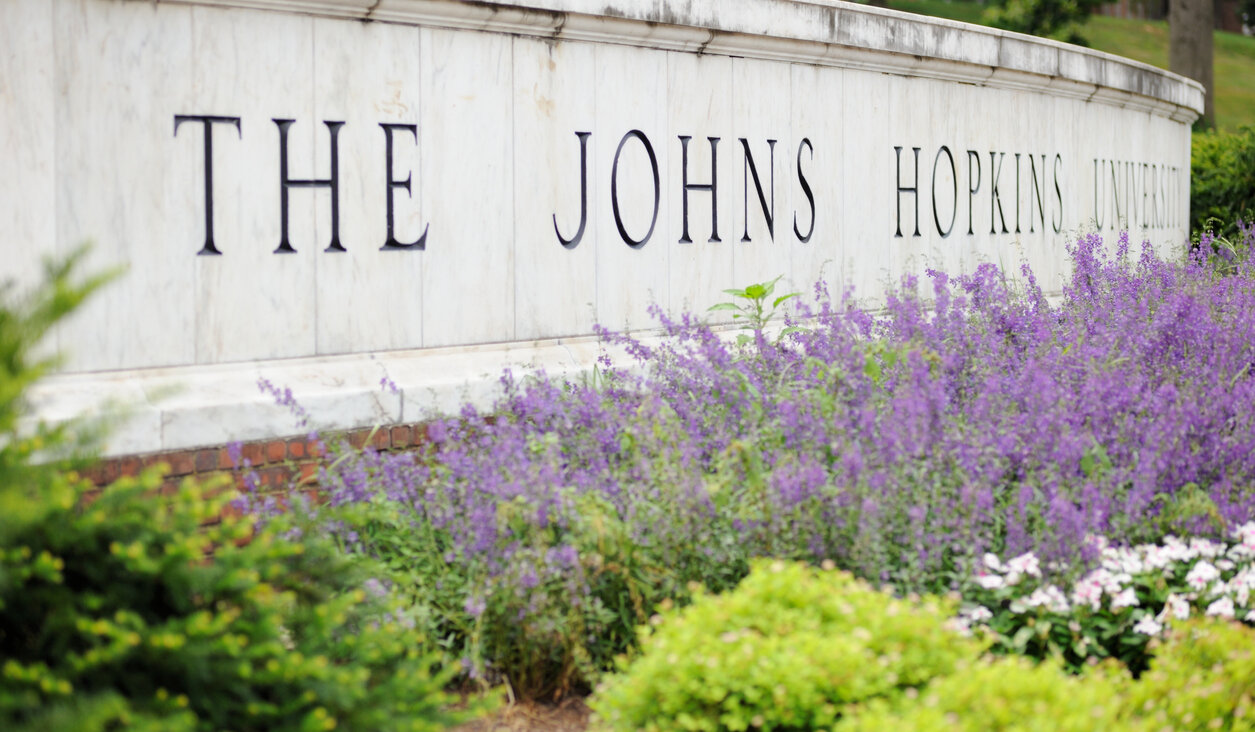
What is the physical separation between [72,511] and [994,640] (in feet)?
7.38

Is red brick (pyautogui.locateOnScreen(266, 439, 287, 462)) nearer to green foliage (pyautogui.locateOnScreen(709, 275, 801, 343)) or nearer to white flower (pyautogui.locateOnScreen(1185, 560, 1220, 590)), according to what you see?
green foliage (pyautogui.locateOnScreen(709, 275, 801, 343))

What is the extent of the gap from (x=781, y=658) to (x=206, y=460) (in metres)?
2.18

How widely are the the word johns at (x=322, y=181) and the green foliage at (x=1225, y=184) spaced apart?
9486mm

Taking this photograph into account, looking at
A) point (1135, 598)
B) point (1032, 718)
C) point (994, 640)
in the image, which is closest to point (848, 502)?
point (994, 640)

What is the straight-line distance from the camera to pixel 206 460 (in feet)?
13.3

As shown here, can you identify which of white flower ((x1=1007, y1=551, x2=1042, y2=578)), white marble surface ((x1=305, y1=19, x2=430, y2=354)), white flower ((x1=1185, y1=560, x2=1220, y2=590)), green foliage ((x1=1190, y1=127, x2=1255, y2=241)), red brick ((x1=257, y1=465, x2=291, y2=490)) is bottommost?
white flower ((x1=1185, y1=560, x2=1220, y2=590))

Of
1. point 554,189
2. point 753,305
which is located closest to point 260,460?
point 554,189

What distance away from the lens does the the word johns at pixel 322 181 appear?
4.19 m

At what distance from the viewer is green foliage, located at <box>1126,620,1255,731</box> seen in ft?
9.37

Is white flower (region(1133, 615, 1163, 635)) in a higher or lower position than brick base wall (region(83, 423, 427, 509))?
lower

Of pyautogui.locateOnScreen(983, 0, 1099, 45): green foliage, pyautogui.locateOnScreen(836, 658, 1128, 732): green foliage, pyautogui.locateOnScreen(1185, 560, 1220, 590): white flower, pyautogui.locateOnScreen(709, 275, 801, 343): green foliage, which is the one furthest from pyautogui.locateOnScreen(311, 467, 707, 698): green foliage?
pyautogui.locateOnScreen(983, 0, 1099, 45): green foliage

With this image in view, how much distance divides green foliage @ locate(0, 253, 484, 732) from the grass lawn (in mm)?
35175

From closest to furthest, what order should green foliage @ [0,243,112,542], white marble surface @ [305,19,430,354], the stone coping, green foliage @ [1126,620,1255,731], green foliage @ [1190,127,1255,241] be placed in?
green foliage @ [0,243,112,542]
green foliage @ [1126,620,1255,731]
white marble surface @ [305,19,430,354]
the stone coping
green foliage @ [1190,127,1255,241]

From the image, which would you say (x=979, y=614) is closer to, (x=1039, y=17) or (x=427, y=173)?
(x=427, y=173)
